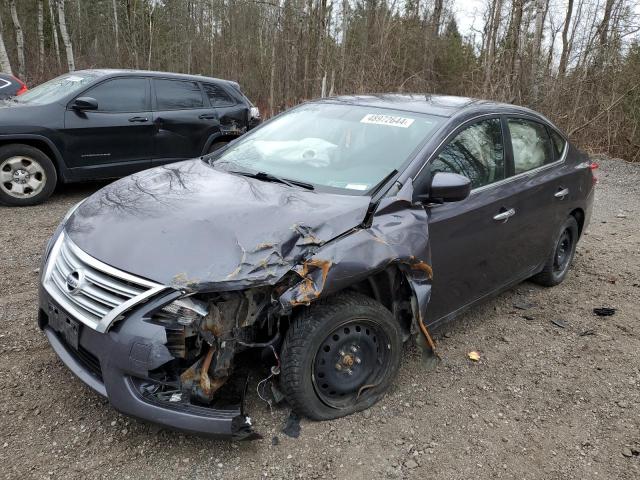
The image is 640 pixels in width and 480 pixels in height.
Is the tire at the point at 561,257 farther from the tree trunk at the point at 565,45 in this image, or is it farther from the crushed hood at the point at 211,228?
the tree trunk at the point at 565,45

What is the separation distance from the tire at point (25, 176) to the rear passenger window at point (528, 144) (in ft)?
17.5

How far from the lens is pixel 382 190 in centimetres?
299

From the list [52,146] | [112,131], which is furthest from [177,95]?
[52,146]

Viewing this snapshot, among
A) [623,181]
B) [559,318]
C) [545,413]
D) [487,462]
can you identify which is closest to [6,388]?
[487,462]

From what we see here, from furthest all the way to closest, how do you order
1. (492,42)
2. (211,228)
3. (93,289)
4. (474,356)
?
(492,42) < (474,356) < (211,228) < (93,289)

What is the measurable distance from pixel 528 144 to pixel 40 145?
558cm

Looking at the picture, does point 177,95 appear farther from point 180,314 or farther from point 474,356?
point 180,314

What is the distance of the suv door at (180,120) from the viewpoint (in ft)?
23.7

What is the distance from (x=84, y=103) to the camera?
638 cm

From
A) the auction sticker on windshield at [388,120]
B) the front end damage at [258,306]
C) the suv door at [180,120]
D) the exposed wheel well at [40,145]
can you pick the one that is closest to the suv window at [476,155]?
the auction sticker on windshield at [388,120]

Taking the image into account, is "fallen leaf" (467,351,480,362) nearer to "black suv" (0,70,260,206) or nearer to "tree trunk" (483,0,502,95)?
"black suv" (0,70,260,206)

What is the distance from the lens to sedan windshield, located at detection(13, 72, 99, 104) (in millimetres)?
6547

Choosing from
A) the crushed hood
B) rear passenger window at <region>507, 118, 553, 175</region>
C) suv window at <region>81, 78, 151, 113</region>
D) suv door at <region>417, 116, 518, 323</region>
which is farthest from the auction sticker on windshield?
suv window at <region>81, 78, 151, 113</region>

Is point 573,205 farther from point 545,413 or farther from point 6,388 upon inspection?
point 6,388
